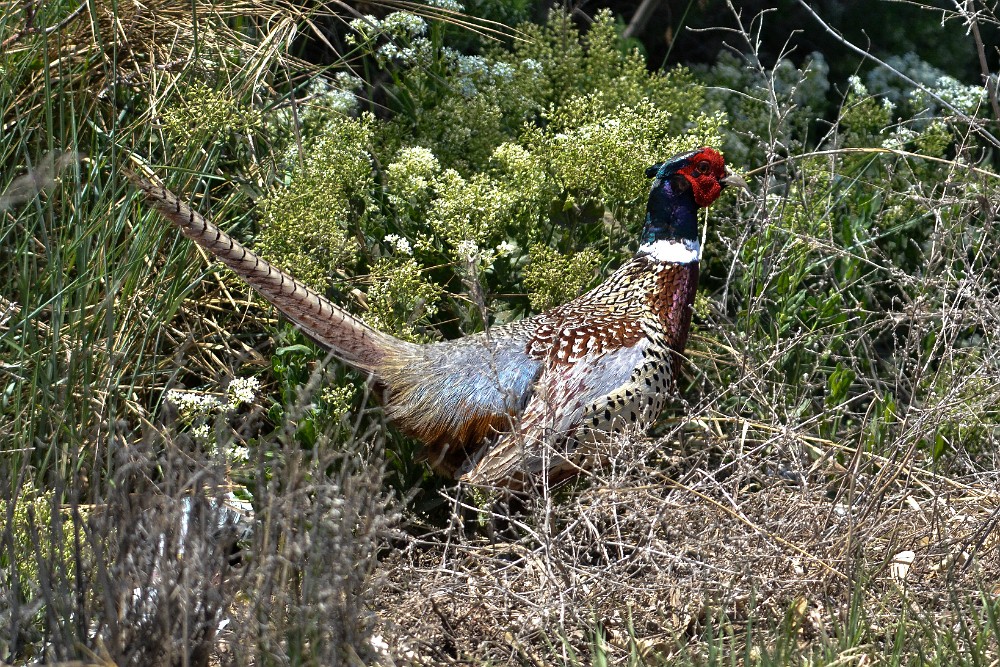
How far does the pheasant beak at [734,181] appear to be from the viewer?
359 centimetres

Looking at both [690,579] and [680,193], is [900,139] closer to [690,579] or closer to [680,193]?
[680,193]

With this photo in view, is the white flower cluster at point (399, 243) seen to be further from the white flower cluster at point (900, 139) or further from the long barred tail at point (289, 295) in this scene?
the white flower cluster at point (900, 139)

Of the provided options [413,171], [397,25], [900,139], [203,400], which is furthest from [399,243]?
[900,139]

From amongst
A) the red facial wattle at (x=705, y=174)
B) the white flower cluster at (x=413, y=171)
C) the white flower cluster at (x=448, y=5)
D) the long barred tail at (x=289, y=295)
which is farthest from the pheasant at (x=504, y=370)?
the white flower cluster at (x=448, y=5)

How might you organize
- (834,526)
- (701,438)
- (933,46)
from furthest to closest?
(933,46) → (701,438) → (834,526)

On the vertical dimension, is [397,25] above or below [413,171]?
above

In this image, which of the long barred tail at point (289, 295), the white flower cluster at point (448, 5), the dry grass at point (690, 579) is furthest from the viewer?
the white flower cluster at point (448, 5)

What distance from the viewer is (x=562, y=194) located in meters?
3.71

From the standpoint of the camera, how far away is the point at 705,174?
142 inches

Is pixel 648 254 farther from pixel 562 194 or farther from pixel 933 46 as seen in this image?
pixel 933 46

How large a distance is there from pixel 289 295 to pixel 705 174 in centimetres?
133

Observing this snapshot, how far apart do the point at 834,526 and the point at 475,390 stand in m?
1.09

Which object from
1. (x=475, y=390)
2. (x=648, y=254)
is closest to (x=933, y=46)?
(x=648, y=254)

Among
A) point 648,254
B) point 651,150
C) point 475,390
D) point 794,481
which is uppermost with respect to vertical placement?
point 651,150
